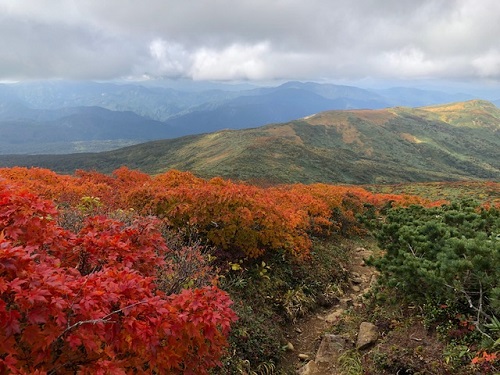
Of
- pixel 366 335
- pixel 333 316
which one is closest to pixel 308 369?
pixel 366 335

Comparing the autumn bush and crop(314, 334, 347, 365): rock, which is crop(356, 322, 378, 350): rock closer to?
crop(314, 334, 347, 365): rock

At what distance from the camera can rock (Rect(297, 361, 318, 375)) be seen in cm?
801

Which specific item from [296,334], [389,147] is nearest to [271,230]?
[296,334]

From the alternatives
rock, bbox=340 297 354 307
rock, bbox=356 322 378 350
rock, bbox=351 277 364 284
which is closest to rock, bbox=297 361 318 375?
rock, bbox=356 322 378 350

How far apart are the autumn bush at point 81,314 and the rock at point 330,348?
15.3 ft

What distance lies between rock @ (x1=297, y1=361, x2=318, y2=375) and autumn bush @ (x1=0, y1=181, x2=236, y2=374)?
4.19 metres

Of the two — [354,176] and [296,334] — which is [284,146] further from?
[296,334]

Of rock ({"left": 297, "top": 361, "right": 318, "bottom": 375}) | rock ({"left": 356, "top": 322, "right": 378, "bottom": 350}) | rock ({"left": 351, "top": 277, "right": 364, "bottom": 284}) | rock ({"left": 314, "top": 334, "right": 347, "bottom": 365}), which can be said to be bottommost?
rock ({"left": 351, "top": 277, "right": 364, "bottom": 284})

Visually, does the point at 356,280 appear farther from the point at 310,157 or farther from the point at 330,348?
the point at 310,157

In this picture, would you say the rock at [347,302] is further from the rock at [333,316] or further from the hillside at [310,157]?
the hillside at [310,157]

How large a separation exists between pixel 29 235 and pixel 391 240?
940cm

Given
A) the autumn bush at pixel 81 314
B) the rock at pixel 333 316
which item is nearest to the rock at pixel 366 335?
the rock at pixel 333 316

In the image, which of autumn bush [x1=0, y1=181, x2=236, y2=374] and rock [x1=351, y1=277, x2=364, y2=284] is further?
rock [x1=351, y1=277, x2=364, y2=284]

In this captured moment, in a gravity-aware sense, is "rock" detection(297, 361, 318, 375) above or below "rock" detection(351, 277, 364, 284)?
above
